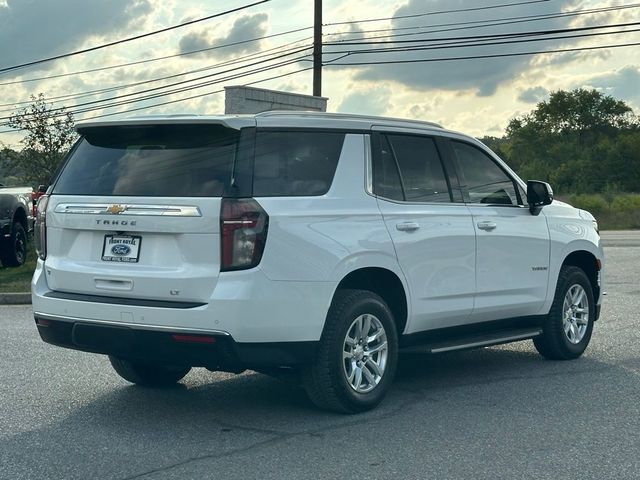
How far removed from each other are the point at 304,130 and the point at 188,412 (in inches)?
79.8

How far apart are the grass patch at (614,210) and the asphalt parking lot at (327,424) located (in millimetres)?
38012

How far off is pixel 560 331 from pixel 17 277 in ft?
38.1

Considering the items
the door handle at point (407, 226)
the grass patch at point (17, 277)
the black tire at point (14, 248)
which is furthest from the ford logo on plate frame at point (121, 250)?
the black tire at point (14, 248)

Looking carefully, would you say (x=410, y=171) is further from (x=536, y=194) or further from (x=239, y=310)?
(x=239, y=310)

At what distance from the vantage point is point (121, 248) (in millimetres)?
6188

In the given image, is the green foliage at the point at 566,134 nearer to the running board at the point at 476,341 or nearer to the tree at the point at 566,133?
the tree at the point at 566,133

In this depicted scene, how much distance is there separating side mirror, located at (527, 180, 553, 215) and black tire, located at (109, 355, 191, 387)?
3061 mm

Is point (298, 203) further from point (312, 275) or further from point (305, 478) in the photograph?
point (305, 478)

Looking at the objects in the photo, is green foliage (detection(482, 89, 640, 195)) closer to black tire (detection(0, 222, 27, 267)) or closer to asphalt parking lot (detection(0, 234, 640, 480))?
black tire (detection(0, 222, 27, 267))

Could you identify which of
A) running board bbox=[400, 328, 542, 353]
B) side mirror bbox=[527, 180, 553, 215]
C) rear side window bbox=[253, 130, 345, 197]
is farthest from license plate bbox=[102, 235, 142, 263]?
side mirror bbox=[527, 180, 553, 215]

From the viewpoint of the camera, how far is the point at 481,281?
24.8 ft

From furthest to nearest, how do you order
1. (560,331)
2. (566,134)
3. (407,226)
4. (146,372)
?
(566,134) < (560,331) < (146,372) < (407,226)

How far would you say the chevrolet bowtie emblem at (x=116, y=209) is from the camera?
6148mm

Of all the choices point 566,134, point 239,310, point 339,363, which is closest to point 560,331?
point 339,363
